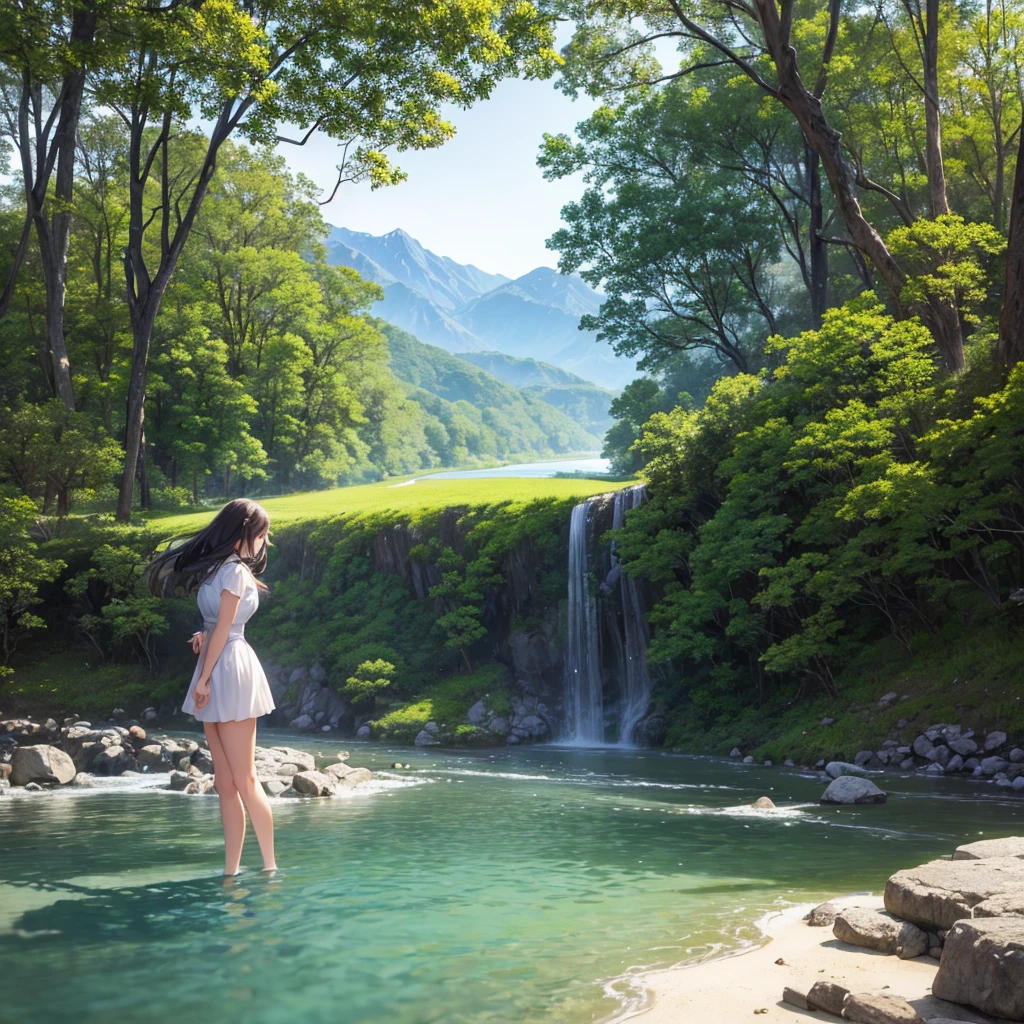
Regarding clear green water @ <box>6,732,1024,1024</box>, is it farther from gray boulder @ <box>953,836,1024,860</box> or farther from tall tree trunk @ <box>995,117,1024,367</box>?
tall tree trunk @ <box>995,117,1024,367</box>

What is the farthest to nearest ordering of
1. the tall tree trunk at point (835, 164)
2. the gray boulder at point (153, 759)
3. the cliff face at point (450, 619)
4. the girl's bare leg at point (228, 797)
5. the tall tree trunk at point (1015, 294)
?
the cliff face at point (450, 619)
the tall tree trunk at point (835, 164)
the gray boulder at point (153, 759)
the tall tree trunk at point (1015, 294)
the girl's bare leg at point (228, 797)

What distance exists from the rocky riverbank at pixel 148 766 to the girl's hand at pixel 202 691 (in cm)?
687

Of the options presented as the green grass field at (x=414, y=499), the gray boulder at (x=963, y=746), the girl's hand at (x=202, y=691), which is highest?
the green grass field at (x=414, y=499)

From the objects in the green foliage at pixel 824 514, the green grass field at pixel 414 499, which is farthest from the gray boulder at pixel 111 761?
the green grass field at pixel 414 499

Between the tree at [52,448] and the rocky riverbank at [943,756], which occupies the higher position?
the tree at [52,448]

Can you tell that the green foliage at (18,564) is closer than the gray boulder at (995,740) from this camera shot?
No

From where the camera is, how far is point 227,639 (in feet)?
20.9

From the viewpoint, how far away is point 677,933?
591 centimetres

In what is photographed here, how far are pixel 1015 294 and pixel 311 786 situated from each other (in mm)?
14473

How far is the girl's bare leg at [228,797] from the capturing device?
21.3 feet

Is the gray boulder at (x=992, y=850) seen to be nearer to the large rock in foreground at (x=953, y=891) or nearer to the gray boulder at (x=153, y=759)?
the large rock in foreground at (x=953, y=891)

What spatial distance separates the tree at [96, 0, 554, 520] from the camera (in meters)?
22.3

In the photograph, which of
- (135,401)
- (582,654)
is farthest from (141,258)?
(582,654)

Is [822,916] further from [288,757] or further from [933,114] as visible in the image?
[933,114]
